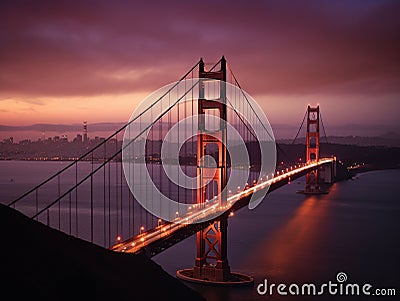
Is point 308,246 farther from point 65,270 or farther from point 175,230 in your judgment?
point 65,270

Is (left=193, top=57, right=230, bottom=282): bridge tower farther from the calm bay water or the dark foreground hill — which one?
the dark foreground hill

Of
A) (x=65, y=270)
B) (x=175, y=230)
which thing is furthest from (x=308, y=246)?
(x=65, y=270)

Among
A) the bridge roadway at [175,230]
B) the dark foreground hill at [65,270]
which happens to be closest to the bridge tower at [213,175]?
the bridge roadway at [175,230]

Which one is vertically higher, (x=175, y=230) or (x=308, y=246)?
(x=175, y=230)

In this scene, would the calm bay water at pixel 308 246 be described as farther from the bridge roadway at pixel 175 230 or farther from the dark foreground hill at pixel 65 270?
the dark foreground hill at pixel 65 270

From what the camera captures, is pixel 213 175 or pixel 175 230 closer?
pixel 175 230

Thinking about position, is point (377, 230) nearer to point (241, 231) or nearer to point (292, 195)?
point (241, 231)

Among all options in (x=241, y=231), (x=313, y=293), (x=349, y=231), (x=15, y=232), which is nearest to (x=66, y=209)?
(x=241, y=231)
